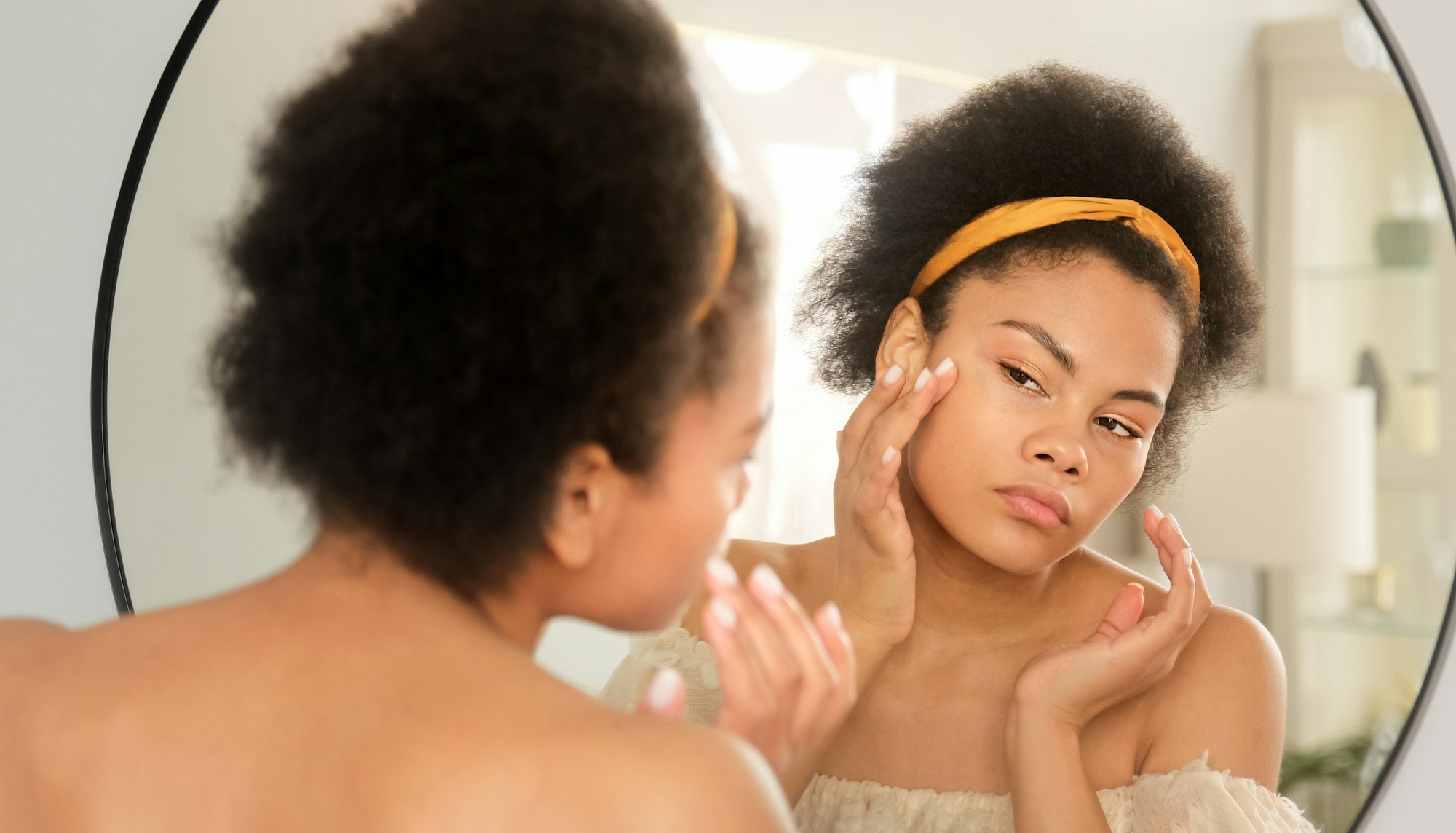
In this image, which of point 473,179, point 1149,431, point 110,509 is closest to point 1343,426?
point 1149,431

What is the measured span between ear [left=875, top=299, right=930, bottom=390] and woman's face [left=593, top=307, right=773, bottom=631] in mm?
249

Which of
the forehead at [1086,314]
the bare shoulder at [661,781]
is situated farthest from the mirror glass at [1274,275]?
the bare shoulder at [661,781]

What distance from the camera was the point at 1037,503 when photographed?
79 centimetres

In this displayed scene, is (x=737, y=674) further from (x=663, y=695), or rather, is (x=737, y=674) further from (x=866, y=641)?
(x=866, y=641)

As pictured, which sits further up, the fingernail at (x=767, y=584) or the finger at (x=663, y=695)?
the fingernail at (x=767, y=584)

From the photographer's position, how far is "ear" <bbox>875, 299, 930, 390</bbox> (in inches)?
32.0

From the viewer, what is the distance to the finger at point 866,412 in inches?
32.2

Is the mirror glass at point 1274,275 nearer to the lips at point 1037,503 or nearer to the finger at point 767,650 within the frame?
the lips at point 1037,503

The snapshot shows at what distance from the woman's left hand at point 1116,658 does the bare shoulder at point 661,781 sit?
39 cm

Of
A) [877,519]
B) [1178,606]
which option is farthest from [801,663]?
[1178,606]

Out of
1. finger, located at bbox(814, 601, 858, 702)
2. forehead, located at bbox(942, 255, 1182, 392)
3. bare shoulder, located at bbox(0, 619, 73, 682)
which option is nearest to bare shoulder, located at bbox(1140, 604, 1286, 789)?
forehead, located at bbox(942, 255, 1182, 392)

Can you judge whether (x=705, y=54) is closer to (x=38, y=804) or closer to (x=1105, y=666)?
(x=1105, y=666)

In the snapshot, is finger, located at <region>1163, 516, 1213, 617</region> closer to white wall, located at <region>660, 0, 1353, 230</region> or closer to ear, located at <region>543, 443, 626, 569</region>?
white wall, located at <region>660, 0, 1353, 230</region>

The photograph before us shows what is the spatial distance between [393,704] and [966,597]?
469 millimetres
